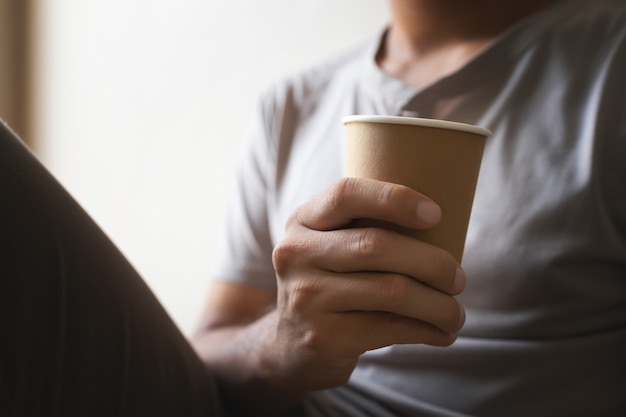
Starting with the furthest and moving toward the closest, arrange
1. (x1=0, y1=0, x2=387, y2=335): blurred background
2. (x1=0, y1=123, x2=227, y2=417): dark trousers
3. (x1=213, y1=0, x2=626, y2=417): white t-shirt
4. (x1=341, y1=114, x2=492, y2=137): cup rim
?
(x1=0, y1=0, x2=387, y2=335): blurred background < (x1=213, y1=0, x2=626, y2=417): white t-shirt < (x1=0, y1=123, x2=227, y2=417): dark trousers < (x1=341, y1=114, x2=492, y2=137): cup rim

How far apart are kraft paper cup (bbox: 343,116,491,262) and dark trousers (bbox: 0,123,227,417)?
329 millimetres

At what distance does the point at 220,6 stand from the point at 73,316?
101 cm

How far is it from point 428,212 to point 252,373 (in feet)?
1.37

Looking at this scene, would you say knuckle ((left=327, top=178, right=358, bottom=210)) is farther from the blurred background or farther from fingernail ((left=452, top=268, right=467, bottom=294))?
the blurred background

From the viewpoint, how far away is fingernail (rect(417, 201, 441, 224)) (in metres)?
0.48

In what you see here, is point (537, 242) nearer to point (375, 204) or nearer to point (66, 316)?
point (375, 204)

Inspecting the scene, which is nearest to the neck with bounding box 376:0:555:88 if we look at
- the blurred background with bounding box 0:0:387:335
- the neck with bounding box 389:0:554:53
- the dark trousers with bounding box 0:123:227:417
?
the neck with bounding box 389:0:554:53

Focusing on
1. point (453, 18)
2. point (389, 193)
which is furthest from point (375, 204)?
point (453, 18)

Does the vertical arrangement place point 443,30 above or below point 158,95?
above

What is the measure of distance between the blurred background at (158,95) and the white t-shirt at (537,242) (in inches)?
17.1

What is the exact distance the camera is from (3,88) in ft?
5.86

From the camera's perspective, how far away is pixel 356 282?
1.69ft

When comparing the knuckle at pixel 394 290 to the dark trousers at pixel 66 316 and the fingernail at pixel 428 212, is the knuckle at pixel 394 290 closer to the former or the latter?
the fingernail at pixel 428 212

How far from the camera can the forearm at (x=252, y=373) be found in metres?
0.74
